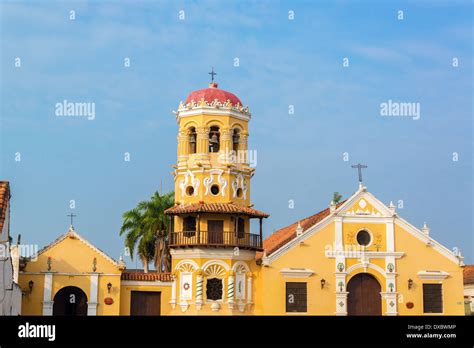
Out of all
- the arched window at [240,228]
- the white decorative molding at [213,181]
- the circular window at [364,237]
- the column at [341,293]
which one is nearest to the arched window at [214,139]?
the white decorative molding at [213,181]

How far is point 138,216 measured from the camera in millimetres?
52812

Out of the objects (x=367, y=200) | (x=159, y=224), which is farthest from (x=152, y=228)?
(x=367, y=200)

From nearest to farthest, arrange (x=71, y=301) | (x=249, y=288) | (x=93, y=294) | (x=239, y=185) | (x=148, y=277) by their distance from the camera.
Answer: (x=93, y=294) < (x=71, y=301) < (x=249, y=288) < (x=148, y=277) < (x=239, y=185)

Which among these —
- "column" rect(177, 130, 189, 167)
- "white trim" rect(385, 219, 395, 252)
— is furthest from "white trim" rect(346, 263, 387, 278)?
"column" rect(177, 130, 189, 167)

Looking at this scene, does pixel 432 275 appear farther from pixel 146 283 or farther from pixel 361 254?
pixel 146 283

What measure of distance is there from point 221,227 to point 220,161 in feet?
12.6

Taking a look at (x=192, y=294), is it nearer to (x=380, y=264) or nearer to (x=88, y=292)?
(x=88, y=292)

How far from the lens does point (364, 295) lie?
4303cm

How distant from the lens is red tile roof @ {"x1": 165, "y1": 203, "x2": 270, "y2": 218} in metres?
41.3

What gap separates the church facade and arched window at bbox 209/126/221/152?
0.07 metres

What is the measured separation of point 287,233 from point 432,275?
9942mm

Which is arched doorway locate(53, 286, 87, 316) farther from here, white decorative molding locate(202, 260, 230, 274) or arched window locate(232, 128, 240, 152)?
arched window locate(232, 128, 240, 152)
